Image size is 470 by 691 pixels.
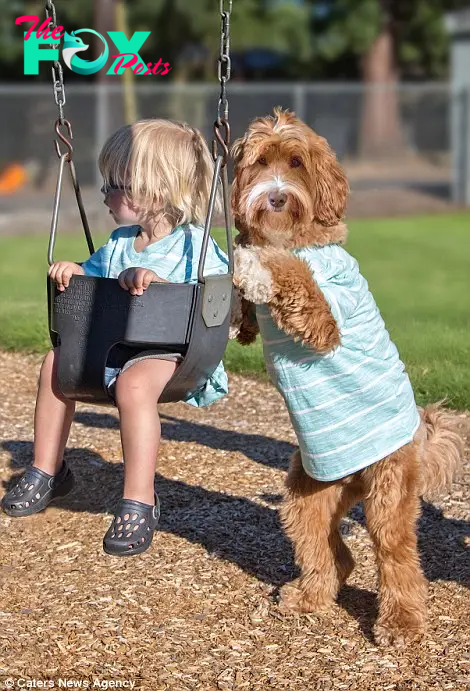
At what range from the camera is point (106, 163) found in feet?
12.8

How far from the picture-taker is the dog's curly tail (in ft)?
11.9

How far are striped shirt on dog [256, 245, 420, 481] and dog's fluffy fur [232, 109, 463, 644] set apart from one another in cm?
8

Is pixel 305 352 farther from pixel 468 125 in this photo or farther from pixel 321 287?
pixel 468 125

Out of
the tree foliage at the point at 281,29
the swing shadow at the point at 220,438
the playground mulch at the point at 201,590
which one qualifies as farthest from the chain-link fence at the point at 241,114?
the playground mulch at the point at 201,590

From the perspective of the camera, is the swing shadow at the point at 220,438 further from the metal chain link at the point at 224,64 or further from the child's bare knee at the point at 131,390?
the metal chain link at the point at 224,64

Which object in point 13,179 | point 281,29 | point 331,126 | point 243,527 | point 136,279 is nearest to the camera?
point 136,279

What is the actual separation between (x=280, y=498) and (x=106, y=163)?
166cm

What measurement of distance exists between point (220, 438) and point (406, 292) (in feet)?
21.2

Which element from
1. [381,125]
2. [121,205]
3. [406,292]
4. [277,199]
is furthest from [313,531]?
[381,125]

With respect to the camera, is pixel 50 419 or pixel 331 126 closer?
pixel 50 419

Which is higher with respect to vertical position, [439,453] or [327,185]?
[327,185]

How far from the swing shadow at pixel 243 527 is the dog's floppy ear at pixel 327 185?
1360 mm

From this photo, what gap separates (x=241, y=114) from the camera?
65.7 feet

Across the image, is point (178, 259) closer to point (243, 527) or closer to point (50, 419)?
point (50, 419)
